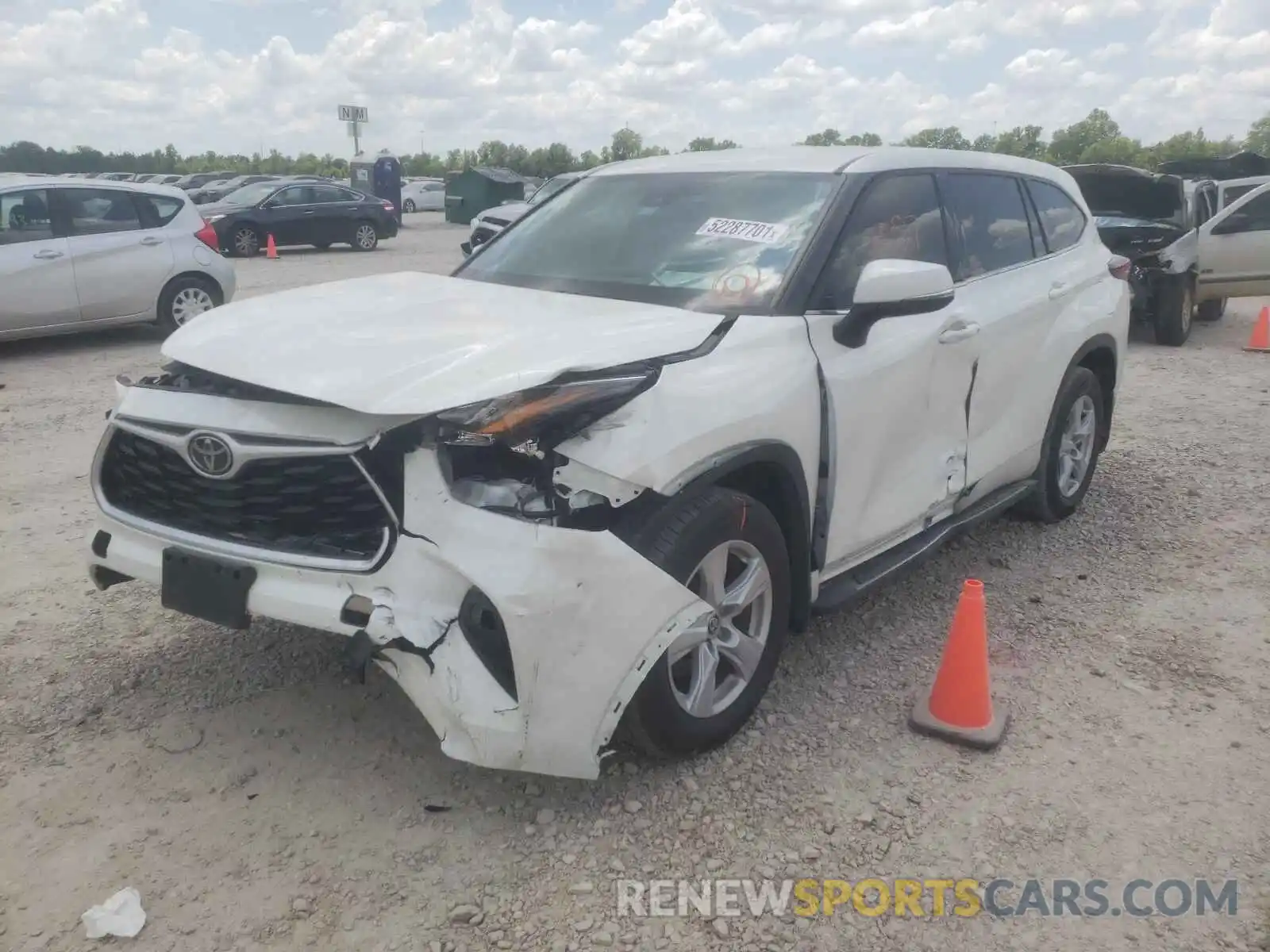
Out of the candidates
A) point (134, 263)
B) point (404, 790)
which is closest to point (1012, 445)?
point (404, 790)

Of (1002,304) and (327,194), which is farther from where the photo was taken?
(327,194)

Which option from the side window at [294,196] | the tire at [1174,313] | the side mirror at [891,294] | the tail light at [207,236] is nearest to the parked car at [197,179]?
the side window at [294,196]

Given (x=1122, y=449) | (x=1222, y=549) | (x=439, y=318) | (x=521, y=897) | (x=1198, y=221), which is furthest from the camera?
(x=1198, y=221)

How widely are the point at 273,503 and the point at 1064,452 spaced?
12.8 feet

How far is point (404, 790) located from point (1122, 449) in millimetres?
5551

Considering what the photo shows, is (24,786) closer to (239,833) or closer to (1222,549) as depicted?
(239,833)

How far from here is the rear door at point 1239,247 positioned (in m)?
10.6

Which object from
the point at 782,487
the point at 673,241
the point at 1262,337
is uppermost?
the point at 673,241

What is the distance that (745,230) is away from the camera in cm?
354

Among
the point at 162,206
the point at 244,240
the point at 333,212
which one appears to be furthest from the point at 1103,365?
the point at 333,212

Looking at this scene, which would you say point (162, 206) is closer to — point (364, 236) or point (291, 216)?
point (291, 216)

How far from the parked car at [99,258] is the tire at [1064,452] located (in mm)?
7678

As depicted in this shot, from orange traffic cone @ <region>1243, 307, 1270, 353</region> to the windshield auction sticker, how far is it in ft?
30.8

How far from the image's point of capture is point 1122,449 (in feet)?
22.1
